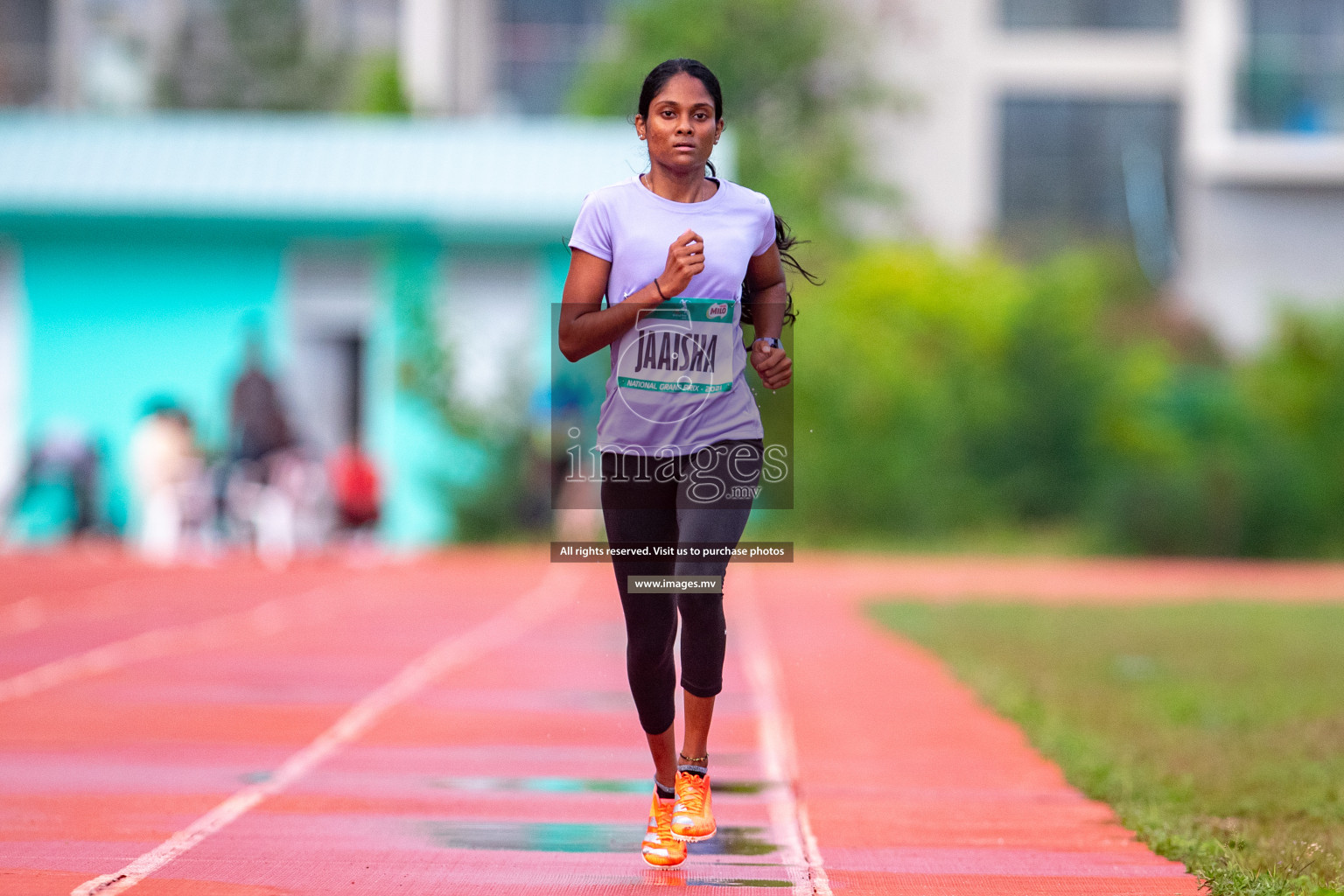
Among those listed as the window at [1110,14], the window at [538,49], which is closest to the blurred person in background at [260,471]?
the window at [538,49]

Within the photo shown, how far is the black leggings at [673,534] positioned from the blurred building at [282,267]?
14926mm

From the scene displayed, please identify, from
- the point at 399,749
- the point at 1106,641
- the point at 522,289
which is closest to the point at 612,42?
the point at 522,289

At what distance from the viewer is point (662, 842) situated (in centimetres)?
457

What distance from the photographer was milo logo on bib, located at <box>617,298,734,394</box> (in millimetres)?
4387

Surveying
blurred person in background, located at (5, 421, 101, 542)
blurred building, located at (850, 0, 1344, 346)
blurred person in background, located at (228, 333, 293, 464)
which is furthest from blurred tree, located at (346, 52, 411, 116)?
blurred building, located at (850, 0, 1344, 346)

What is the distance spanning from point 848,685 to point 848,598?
538 centimetres

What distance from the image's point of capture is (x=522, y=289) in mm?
20016

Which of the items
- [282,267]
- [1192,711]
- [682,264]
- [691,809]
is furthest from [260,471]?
[682,264]

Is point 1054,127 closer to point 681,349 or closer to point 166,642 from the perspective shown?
point 166,642

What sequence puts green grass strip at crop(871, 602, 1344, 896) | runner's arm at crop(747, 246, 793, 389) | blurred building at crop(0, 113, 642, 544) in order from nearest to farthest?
runner's arm at crop(747, 246, 793, 389), green grass strip at crop(871, 602, 1344, 896), blurred building at crop(0, 113, 642, 544)

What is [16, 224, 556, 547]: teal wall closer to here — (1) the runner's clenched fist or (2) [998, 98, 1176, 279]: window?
(1) the runner's clenched fist

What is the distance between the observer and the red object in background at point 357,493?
18516mm

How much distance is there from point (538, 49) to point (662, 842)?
121ft

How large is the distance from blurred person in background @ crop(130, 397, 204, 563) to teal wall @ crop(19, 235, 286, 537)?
76.3 inches
